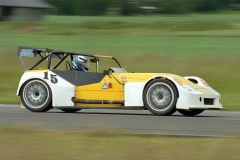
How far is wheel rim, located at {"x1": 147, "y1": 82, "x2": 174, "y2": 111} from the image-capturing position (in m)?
12.2

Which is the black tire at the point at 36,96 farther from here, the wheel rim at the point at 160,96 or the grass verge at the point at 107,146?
the grass verge at the point at 107,146

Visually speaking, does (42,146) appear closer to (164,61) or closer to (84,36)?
(164,61)

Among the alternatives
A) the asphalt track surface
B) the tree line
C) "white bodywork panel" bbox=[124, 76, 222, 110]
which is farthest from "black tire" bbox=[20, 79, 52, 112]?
the tree line

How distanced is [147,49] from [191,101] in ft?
45.2

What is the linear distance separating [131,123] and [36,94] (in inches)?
126

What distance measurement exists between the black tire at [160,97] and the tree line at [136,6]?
130 feet

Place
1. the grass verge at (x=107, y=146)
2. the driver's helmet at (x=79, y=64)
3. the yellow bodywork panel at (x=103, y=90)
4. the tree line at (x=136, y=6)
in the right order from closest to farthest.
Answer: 1. the grass verge at (x=107, y=146)
2. the yellow bodywork panel at (x=103, y=90)
3. the driver's helmet at (x=79, y=64)
4. the tree line at (x=136, y=6)

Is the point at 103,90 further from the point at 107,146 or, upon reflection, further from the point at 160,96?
the point at 107,146

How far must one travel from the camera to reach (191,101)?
1207cm

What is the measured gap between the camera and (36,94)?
1327 cm

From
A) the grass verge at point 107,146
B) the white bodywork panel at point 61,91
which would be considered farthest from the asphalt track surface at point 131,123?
the grass verge at point 107,146

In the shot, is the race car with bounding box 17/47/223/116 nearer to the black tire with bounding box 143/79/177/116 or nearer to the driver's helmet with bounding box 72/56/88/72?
the black tire with bounding box 143/79/177/116

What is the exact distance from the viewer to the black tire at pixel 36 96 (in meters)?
13.1

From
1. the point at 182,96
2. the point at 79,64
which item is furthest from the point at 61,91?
the point at 182,96
